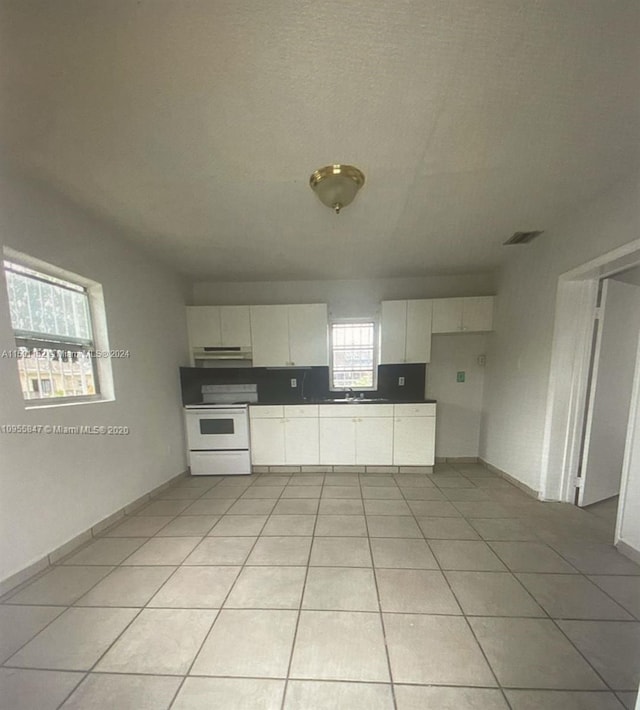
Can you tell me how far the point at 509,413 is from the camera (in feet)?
10.0

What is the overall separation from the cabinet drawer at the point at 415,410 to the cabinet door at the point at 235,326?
2083 mm

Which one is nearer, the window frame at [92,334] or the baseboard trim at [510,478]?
the window frame at [92,334]

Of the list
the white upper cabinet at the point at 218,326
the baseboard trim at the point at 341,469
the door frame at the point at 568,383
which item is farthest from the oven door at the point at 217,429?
the door frame at the point at 568,383

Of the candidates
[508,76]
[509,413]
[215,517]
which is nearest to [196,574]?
[215,517]

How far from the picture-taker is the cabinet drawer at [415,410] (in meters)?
3.24

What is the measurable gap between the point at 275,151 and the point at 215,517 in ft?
9.24

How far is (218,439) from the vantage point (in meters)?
3.35

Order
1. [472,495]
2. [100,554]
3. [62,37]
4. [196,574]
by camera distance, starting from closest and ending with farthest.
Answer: [62,37] < [196,574] < [100,554] < [472,495]

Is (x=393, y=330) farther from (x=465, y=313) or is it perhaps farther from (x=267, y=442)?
(x=267, y=442)

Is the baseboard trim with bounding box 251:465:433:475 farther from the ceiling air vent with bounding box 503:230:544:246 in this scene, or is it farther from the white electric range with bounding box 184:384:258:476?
the ceiling air vent with bounding box 503:230:544:246

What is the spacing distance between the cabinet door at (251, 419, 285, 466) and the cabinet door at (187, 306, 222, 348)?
123 cm

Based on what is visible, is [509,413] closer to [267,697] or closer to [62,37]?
[267,697]

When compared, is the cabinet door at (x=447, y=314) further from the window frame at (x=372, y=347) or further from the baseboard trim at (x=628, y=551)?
the baseboard trim at (x=628, y=551)

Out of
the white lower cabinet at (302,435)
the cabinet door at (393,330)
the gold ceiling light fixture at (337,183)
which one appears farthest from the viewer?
the cabinet door at (393,330)
